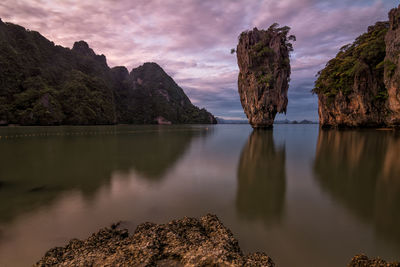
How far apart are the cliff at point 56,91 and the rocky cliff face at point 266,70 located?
2472 inches

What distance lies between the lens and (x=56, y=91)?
6412 cm

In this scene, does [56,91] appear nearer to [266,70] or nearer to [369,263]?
[266,70]

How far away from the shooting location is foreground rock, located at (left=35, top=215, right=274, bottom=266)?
5.80 ft

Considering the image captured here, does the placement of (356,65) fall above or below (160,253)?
above

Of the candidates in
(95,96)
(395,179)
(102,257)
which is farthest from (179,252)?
(95,96)

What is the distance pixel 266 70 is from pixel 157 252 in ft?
114

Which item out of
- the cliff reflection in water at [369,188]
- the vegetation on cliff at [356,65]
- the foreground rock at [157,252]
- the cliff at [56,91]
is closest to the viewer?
the foreground rock at [157,252]

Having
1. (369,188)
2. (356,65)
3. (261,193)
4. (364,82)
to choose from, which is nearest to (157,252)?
(261,193)

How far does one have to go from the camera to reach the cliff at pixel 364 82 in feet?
67.5

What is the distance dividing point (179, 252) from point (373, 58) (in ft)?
130

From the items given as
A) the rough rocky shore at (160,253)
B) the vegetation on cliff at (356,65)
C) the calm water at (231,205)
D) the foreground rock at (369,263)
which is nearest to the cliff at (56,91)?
the calm water at (231,205)

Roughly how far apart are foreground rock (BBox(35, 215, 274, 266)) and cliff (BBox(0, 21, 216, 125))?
70.8 meters

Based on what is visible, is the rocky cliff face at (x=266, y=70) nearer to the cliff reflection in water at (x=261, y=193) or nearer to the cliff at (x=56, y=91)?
the cliff reflection in water at (x=261, y=193)

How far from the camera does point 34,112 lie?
2078 inches
